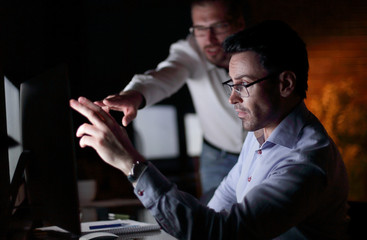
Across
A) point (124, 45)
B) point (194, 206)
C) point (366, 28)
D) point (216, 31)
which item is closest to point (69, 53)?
point (124, 45)

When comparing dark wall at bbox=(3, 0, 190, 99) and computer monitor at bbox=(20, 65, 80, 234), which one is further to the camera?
dark wall at bbox=(3, 0, 190, 99)

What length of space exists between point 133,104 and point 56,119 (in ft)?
2.03

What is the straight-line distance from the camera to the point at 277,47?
1.24m

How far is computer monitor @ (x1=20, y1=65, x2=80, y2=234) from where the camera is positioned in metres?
1.00

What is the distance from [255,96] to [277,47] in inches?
5.9

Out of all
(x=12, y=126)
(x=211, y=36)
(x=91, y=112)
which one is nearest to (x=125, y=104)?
(x=12, y=126)

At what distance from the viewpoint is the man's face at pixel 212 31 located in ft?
7.96

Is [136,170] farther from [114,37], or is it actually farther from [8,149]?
[114,37]

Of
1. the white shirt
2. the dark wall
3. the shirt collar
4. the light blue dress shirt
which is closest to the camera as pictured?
the light blue dress shirt

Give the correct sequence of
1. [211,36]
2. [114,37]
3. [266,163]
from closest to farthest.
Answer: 1. [266,163]
2. [211,36]
3. [114,37]

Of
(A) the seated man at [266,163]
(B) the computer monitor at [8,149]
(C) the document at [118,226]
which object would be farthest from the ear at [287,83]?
(B) the computer monitor at [8,149]

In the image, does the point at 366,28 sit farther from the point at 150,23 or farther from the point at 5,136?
the point at 150,23

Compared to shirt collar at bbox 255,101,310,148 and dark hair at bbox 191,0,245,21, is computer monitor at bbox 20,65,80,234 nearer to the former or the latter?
shirt collar at bbox 255,101,310,148

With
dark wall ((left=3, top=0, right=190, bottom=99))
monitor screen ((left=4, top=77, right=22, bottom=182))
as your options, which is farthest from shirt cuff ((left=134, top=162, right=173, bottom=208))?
dark wall ((left=3, top=0, right=190, bottom=99))
